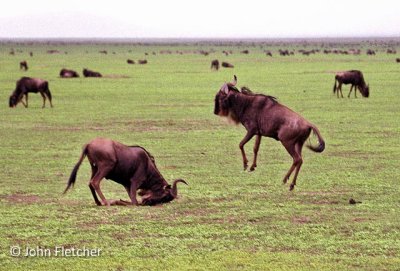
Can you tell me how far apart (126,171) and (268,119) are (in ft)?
10.4

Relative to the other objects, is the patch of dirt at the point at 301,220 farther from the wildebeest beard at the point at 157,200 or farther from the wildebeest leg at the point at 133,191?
the wildebeest leg at the point at 133,191

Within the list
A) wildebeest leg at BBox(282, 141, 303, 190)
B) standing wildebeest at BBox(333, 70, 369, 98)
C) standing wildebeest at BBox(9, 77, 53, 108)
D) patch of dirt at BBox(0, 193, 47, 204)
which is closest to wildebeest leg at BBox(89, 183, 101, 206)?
patch of dirt at BBox(0, 193, 47, 204)

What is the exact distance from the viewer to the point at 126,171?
11.1 m

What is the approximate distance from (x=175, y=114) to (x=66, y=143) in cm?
758

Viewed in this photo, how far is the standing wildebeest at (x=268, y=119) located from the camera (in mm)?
12930

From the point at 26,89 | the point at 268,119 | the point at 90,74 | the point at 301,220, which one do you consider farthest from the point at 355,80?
the point at 301,220

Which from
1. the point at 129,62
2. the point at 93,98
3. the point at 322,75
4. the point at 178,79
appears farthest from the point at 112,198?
the point at 129,62

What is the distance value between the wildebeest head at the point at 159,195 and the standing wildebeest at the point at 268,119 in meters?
2.22

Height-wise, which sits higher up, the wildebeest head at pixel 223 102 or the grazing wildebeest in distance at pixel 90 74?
the wildebeest head at pixel 223 102

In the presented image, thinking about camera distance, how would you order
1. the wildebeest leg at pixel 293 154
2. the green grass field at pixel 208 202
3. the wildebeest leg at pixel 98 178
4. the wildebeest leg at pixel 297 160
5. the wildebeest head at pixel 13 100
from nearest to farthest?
the green grass field at pixel 208 202
the wildebeest leg at pixel 98 178
the wildebeest leg at pixel 297 160
the wildebeest leg at pixel 293 154
the wildebeest head at pixel 13 100

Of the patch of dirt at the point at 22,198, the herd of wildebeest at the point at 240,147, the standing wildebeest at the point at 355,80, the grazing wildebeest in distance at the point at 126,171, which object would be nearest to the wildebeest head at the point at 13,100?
the standing wildebeest at the point at 355,80

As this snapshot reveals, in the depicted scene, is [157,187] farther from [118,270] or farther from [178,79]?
[178,79]

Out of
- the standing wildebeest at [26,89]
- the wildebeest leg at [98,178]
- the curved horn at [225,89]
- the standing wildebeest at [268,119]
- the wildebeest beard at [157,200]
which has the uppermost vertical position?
the curved horn at [225,89]

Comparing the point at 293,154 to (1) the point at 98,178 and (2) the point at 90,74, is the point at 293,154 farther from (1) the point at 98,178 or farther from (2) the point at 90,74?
(2) the point at 90,74
